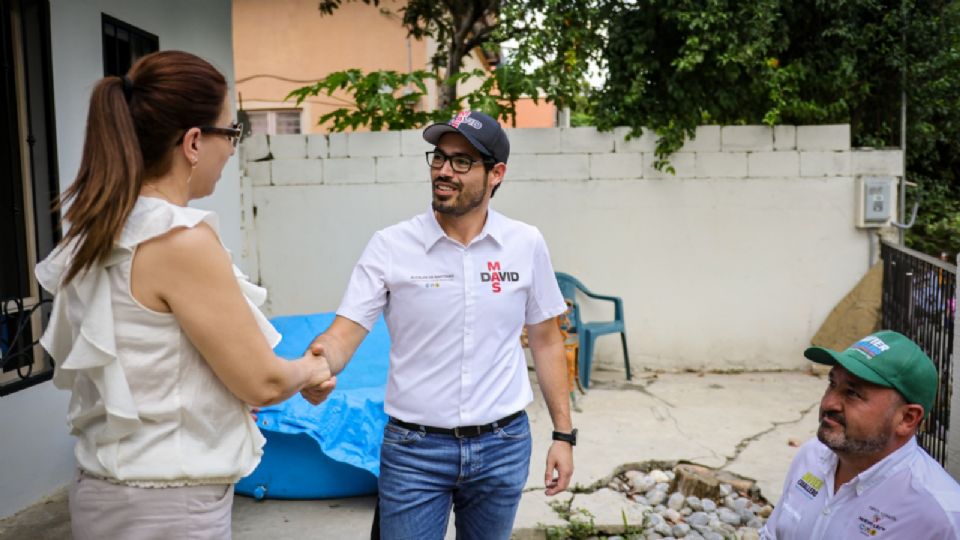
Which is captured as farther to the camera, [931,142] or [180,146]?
[931,142]

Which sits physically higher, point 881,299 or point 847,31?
point 847,31

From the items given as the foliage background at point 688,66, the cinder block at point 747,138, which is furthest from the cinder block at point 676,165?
the cinder block at point 747,138

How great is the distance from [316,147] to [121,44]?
2242 mm

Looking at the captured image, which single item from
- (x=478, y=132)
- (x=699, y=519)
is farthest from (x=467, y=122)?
(x=699, y=519)

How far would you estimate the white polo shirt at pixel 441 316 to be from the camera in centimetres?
241

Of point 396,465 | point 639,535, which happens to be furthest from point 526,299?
point 639,535

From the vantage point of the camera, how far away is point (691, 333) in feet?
24.3

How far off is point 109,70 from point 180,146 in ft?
12.7

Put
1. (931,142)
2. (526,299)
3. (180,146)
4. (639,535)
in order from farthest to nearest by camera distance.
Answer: (931,142), (639,535), (526,299), (180,146)

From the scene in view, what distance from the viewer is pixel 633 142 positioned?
23.8ft

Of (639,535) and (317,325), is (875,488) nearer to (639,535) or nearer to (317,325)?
(639,535)

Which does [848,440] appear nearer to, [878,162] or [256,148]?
[878,162]

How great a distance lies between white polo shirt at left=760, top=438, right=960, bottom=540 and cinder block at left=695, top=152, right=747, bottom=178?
5.11 metres

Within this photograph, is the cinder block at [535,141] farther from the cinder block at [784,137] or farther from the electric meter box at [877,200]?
the electric meter box at [877,200]
